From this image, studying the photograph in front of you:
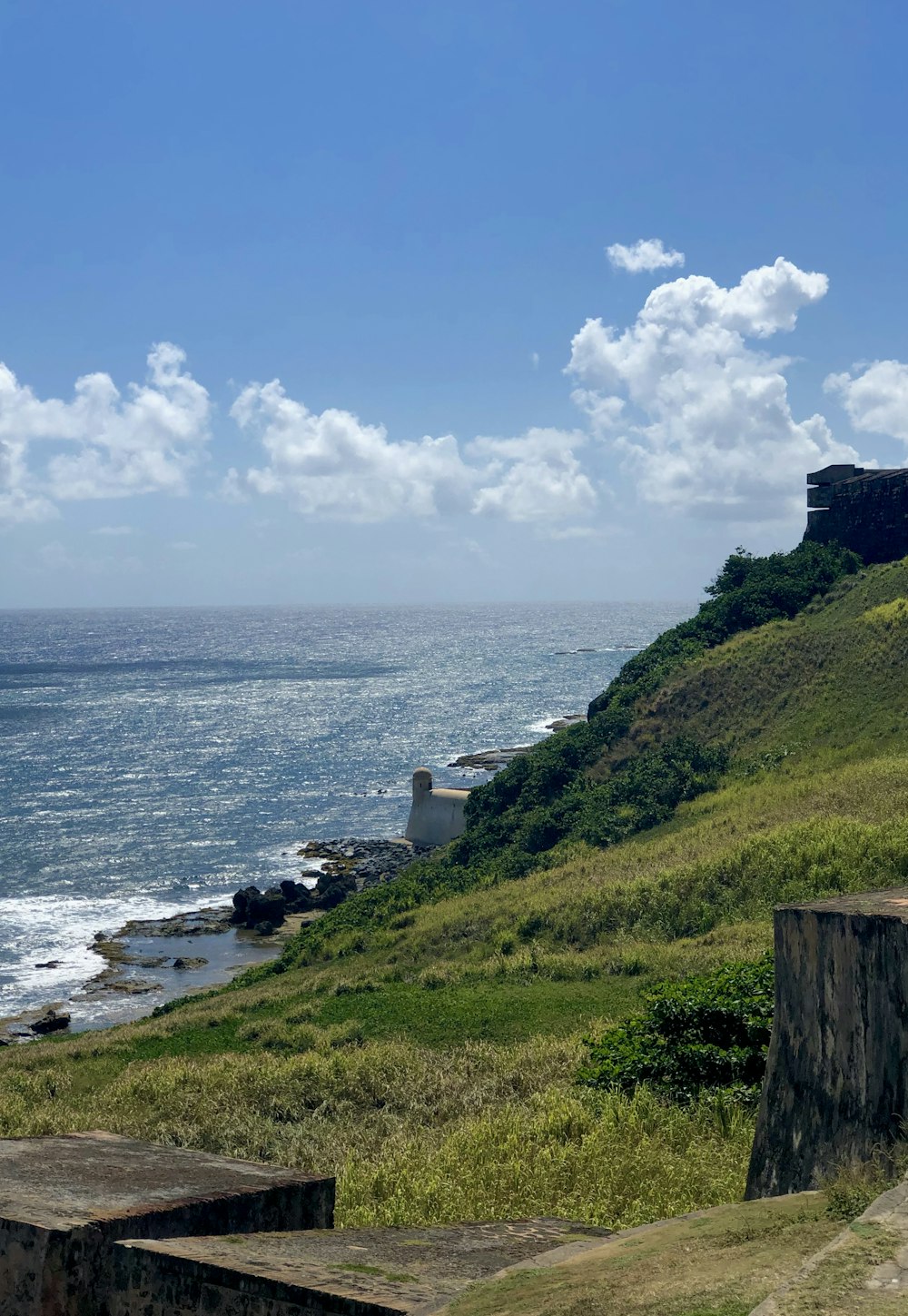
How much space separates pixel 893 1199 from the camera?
215 inches

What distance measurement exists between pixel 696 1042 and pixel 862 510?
4015cm

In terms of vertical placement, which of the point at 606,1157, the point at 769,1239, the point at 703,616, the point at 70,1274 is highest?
the point at 703,616

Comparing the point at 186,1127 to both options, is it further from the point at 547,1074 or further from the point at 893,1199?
the point at 893,1199

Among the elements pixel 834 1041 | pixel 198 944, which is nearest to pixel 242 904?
pixel 198 944

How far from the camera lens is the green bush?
1364 centimetres

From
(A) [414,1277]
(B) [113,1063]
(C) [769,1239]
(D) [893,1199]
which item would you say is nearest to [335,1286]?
(A) [414,1277]

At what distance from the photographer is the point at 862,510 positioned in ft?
165

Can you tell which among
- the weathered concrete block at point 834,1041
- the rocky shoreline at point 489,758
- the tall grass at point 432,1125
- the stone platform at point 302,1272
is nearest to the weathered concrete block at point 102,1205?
the stone platform at point 302,1272

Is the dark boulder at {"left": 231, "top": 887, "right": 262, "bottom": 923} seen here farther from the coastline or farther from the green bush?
the green bush

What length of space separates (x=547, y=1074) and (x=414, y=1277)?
30.5 feet

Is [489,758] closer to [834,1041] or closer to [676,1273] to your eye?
[834,1041]

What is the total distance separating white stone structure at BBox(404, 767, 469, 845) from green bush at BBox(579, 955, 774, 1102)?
38.5m

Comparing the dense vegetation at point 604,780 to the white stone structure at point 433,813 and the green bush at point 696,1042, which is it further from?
the green bush at point 696,1042

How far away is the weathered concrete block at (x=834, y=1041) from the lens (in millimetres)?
7988
